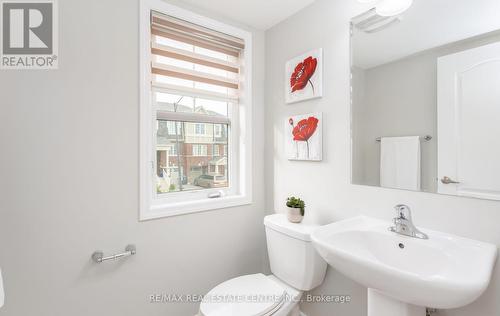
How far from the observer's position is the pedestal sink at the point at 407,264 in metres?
0.73

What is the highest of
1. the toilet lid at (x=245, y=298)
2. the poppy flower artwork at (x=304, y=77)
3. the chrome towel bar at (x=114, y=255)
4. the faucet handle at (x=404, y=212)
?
the poppy flower artwork at (x=304, y=77)

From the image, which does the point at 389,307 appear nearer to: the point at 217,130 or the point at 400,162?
the point at 400,162

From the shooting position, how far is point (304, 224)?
1543 millimetres

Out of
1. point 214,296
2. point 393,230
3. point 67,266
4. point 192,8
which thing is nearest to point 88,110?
point 67,266

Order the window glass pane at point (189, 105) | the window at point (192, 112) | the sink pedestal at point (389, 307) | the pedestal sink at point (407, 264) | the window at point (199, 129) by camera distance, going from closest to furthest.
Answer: the pedestal sink at point (407, 264) < the sink pedestal at point (389, 307) < the window at point (192, 112) < the window glass pane at point (189, 105) < the window at point (199, 129)

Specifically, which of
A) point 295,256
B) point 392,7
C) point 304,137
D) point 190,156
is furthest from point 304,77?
point 295,256

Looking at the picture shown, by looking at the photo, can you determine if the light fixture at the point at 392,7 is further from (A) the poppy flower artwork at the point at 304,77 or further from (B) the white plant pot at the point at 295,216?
(B) the white plant pot at the point at 295,216

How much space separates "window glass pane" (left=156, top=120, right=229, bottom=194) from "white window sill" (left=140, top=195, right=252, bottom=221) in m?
0.16

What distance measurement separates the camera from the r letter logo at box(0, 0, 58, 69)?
1.17 m

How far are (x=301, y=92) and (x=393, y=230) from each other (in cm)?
99

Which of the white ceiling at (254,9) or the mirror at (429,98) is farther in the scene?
the white ceiling at (254,9)

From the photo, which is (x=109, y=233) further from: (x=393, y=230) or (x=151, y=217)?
(x=393, y=230)

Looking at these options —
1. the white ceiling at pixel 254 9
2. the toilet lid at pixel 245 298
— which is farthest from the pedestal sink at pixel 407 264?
the white ceiling at pixel 254 9

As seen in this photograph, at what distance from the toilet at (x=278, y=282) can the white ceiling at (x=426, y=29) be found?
3.40 ft
